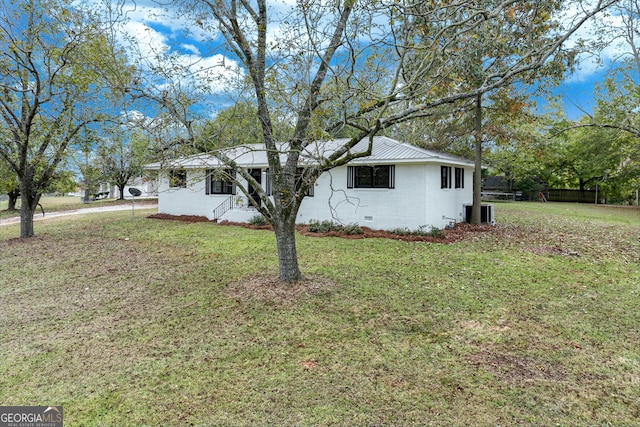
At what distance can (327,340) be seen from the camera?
424 centimetres

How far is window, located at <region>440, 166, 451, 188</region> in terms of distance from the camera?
42.1 feet

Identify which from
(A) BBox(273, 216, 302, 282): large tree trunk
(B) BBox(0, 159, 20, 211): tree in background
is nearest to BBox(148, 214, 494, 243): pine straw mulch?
(A) BBox(273, 216, 302, 282): large tree trunk

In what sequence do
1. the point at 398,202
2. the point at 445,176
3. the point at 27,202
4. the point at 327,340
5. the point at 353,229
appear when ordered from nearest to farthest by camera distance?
the point at 327,340, the point at 27,202, the point at 353,229, the point at 398,202, the point at 445,176

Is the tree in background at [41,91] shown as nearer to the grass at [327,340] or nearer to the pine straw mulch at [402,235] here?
the grass at [327,340]

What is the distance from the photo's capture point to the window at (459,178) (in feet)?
47.0

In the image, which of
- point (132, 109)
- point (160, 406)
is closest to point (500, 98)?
point (132, 109)

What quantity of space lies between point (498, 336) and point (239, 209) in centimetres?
1242

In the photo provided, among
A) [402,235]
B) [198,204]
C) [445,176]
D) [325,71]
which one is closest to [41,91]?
[198,204]

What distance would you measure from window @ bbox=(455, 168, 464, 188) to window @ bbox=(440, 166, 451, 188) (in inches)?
39.1

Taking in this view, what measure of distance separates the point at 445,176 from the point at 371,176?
2974mm

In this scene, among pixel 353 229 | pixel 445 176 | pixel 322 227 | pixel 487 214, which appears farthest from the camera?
pixel 487 214

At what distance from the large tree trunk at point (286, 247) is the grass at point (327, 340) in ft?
0.92

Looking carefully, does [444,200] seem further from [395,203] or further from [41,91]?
[41,91]

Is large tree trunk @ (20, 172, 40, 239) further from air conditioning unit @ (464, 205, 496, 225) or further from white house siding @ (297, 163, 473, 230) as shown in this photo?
air conditioning unit @ (464, 205, 496, 225)
